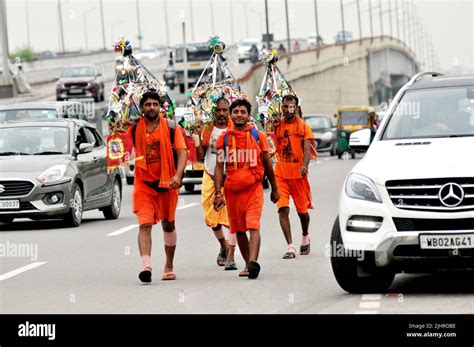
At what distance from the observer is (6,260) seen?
15883mm

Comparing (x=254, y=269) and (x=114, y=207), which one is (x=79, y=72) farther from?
(x=254, y=269)

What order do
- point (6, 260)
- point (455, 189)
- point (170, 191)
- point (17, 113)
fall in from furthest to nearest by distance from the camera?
point (17, 113) < point (6, 260) < point (170, 191) < point (455, 189)

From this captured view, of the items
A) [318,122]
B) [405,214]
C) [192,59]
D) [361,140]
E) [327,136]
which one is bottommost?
[327,136]

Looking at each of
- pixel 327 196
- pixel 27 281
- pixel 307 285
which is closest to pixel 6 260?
pixel 27 281

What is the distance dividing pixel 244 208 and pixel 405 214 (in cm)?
266

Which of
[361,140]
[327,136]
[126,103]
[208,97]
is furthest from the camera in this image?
[327,136]

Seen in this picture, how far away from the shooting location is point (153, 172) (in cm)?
1330

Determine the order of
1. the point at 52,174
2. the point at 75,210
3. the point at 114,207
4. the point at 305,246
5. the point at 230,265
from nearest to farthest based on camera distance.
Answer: the point at 230,265, the point at 305,246, the point at 52,174, the point at 75,210, the point at 114,207

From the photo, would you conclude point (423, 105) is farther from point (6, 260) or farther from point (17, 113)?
point (17, 113)

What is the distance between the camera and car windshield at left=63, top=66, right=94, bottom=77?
64625 millimetres

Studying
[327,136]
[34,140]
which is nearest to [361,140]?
[34,140]

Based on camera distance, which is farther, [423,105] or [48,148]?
[48,148]

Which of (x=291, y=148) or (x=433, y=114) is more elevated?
(x=433, y=114)
